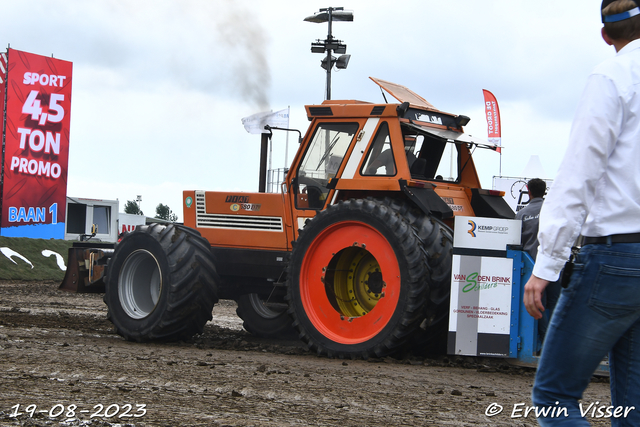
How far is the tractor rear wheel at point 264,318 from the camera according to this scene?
8641mm

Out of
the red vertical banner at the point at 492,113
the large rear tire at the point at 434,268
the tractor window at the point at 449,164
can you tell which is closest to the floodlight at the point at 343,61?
the red vertical banner at the point at 492,113

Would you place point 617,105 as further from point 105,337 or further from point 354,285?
point 105,337

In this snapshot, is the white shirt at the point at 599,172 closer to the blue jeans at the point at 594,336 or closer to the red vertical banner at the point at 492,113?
the blue jeans at the point at 594,336

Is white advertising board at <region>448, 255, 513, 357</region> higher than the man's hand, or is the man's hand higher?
the man's hand

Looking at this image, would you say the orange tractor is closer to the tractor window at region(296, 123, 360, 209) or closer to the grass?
the tractor window at region(296, 123, 360, 209)

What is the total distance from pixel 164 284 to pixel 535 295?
→ 18.1 feet

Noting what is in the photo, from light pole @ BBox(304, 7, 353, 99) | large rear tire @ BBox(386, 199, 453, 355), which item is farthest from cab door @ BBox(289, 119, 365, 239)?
light pole @ BBox(304, 7, 353, 99)

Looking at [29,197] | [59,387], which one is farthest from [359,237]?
[29,197]

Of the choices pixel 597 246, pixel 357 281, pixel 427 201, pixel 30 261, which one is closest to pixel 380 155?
pixel 427 201

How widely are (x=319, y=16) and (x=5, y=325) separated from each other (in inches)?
543

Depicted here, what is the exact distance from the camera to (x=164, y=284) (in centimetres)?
727

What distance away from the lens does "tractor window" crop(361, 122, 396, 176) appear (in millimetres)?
6750

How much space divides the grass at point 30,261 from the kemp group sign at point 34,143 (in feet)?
34.9

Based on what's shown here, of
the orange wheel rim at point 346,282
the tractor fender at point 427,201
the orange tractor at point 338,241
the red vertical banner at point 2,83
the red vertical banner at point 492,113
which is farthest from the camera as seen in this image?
the red vertical banner at point 2,83
